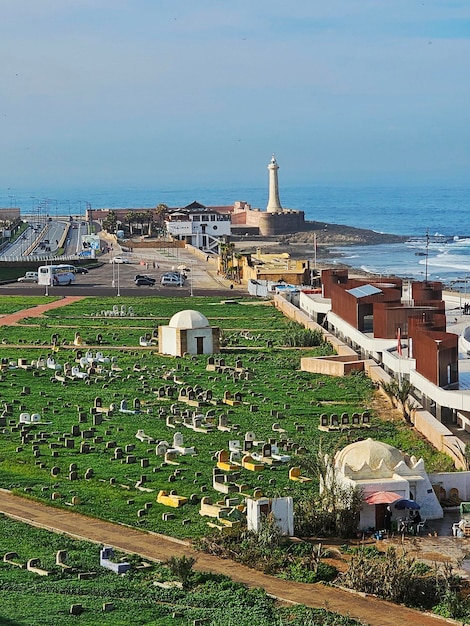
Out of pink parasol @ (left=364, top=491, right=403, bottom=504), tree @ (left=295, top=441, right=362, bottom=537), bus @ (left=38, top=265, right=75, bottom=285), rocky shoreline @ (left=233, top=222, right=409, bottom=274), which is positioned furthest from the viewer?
A: rocky shoreline @ (left=233, top=222, right=409, bottom=274)

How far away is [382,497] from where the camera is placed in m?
25.5

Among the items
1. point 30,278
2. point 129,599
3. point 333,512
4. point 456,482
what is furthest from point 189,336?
point 30,278

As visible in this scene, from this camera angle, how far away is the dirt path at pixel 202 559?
20.8 meters

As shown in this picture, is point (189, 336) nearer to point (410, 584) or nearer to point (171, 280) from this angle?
point (410, 584)

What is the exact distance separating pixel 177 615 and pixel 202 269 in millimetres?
71736

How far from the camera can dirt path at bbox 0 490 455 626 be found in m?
20.8

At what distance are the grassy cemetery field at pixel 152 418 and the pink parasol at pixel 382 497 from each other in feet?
7.69

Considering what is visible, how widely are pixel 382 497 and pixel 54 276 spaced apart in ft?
189

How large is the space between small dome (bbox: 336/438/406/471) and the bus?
55.8 meters

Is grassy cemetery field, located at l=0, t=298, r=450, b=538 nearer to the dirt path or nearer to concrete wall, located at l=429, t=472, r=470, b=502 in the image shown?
the dirt path

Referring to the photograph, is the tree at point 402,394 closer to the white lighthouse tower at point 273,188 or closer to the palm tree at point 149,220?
the palm tree at point 149,220

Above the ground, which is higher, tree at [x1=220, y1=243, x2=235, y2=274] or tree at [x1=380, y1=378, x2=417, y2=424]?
tree at [x1=220, y1=243, x2=235, y2=274]

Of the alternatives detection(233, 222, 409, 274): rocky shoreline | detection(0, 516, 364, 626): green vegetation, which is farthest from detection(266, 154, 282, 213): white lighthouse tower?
detection(0, 516, 364, 626): green vegetation

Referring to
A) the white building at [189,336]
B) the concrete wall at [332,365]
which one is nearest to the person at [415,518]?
the concrete wall at [332,365]
